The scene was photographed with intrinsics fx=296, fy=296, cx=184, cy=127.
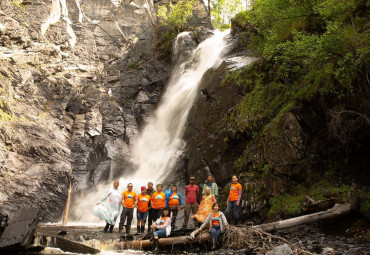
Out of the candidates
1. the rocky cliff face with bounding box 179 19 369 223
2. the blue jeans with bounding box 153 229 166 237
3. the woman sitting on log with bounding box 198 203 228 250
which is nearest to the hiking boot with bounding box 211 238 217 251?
the woman sitting on log with bounding box 198 203 228 250

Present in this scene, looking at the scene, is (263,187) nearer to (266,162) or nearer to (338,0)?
(266,162)

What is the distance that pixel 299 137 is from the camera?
10344 mm

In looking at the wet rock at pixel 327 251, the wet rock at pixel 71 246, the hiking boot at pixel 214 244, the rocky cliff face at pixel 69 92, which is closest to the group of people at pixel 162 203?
the hiking boot at pixel 214 244

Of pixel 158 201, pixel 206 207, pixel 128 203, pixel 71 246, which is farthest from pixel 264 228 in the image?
pixel 71 246

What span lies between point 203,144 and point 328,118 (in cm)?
613

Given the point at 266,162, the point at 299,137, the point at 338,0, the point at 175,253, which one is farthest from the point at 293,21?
the point at 175,253

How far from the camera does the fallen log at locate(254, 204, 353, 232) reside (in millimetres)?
7976

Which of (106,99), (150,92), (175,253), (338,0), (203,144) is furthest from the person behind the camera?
(150,92)

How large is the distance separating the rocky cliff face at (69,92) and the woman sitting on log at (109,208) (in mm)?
5706

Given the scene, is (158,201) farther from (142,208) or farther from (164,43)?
(164,43)

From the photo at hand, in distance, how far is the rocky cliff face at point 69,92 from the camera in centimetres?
1627

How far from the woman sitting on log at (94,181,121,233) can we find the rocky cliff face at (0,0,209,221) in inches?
225

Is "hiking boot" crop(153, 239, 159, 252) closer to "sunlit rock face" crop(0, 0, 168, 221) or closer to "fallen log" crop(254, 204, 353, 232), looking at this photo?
"fallen log" crop(254, 204, 353, 232)

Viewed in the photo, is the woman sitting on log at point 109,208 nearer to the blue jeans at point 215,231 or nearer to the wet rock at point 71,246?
the wet rock at point 71,246
